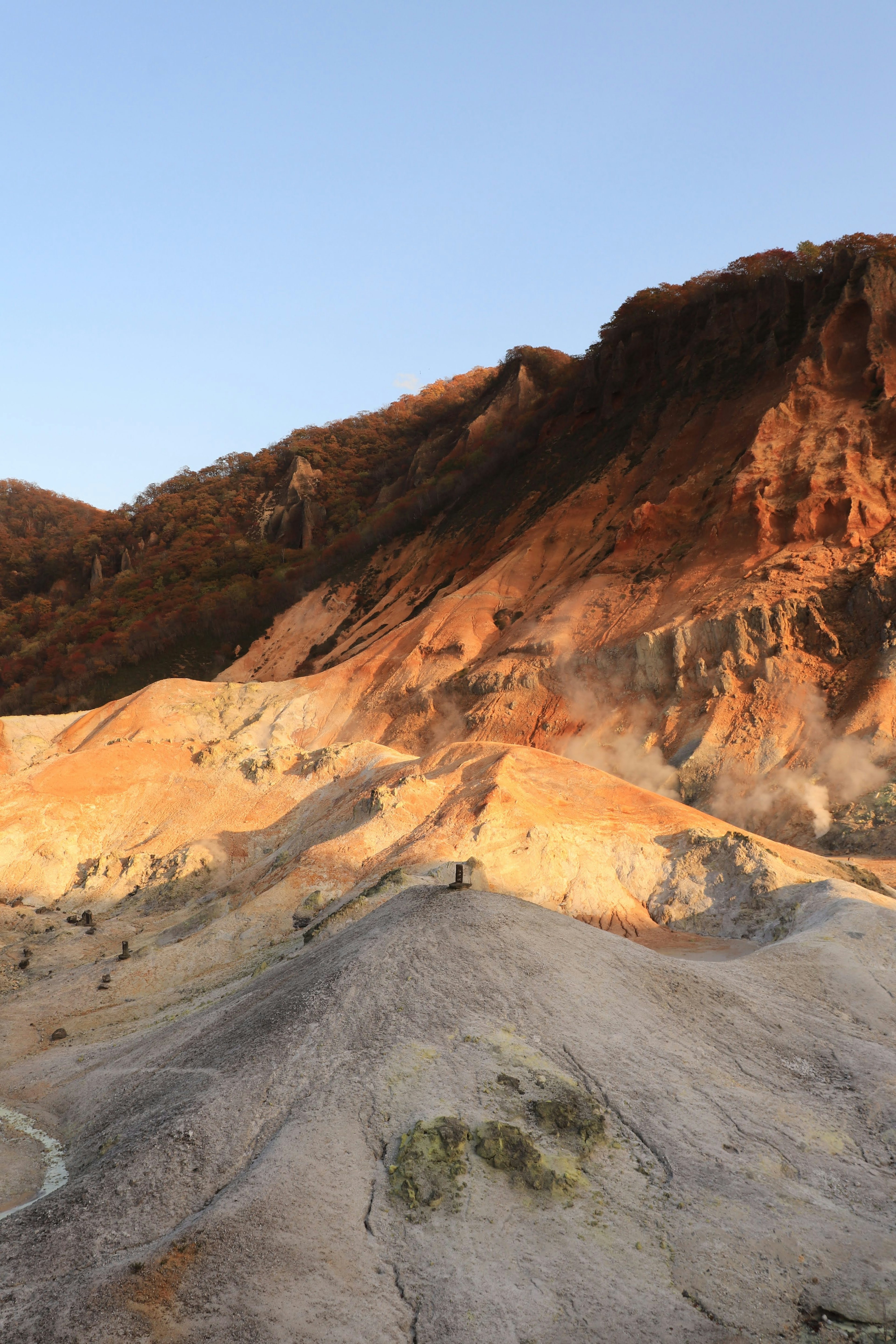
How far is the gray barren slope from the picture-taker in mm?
4984

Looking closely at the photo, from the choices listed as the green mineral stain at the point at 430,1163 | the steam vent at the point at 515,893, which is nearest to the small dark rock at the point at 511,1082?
the steam vent at the point at 515,893

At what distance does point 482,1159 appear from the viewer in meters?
6.27

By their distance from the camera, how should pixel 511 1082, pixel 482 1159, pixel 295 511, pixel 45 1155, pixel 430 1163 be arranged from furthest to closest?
pixel 295 511 < pixel 45 1155 < pixel 511 1082 < pixel 482 1159 < pixel 430 1163

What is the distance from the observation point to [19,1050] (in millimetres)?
13070

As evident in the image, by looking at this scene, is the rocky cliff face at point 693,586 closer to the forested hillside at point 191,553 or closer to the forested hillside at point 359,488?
the forested hillside at point 359,488

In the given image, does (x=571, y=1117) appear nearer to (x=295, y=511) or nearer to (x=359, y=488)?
(x=295, y=511)

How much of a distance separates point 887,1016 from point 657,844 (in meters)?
7.55

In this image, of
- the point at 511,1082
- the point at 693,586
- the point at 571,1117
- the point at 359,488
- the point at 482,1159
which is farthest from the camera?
the point at 359,488

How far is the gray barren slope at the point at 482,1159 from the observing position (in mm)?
4984

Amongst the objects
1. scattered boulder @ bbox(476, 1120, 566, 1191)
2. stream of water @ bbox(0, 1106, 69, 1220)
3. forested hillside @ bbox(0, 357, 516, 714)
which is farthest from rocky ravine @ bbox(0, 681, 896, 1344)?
forested hillside @ bbox(0, 357, 516, 714)

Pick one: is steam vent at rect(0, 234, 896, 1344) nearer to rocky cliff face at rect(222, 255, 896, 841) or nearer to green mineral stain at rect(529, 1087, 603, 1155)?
green mineral stain at rect(529, 1087, 603, 1155)

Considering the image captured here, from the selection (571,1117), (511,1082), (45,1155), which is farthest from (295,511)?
(571,1117)

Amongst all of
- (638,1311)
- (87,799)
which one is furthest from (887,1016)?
(87,799)

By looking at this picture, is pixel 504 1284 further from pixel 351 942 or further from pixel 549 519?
pixel 549 519
